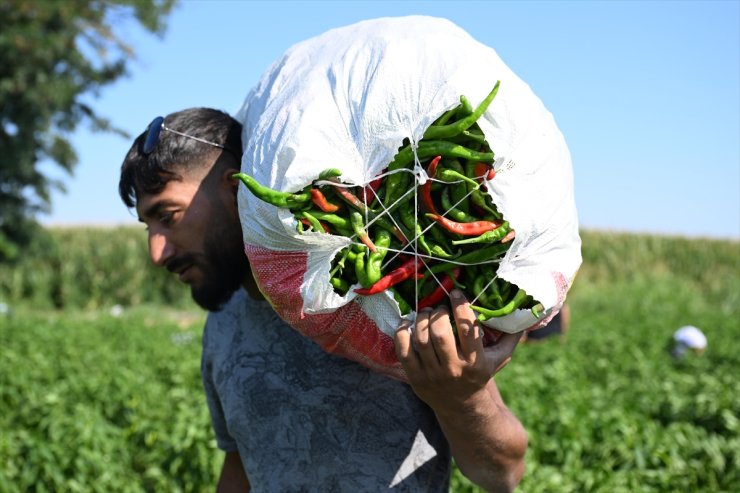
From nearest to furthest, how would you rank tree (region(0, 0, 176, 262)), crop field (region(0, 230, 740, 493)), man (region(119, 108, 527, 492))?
1. man (region(119, 108, 527, 492))
2. crop field (region(0, 230, 740, 493))
3. tree (region(0, 0, 176, 262))

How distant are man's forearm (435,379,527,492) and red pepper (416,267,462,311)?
0.24 meters

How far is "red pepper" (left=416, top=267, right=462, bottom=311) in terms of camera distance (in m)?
1.67

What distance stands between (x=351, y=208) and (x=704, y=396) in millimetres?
4416

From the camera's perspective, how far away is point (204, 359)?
247 cm

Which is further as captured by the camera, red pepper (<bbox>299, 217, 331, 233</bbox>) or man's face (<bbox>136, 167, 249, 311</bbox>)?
man's face (<bbox>136, 167, 249, 311</bbox>)

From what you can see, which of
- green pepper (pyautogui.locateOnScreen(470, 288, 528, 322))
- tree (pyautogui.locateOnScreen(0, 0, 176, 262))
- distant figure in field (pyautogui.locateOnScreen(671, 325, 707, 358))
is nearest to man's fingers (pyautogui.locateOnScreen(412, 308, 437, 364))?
green pepper (pyautogui.locateOnScreen(470, 288, 528, 322))

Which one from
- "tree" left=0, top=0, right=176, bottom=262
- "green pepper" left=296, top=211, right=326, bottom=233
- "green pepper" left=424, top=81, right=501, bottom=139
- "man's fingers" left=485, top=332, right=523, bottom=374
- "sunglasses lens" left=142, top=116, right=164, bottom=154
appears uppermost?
"green pepper" left=424, top=81, right=501, bottom=139

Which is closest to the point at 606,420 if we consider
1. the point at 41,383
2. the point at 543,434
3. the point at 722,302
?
the point at 543,434

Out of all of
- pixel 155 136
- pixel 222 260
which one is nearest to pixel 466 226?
pixel 222 260

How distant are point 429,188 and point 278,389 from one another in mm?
825

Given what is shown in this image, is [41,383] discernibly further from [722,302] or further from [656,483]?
[722,302]

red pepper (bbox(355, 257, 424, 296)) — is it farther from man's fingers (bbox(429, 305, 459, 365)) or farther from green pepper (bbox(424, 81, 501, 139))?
green pepper (bbox(424, 81, 501, 139))

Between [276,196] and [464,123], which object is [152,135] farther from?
[464,123]

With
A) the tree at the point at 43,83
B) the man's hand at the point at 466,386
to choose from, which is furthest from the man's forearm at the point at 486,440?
the tree at the point at 43,83
